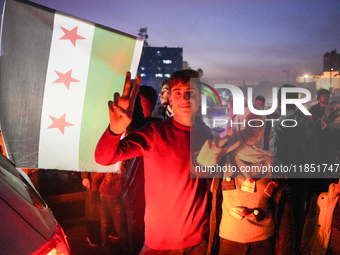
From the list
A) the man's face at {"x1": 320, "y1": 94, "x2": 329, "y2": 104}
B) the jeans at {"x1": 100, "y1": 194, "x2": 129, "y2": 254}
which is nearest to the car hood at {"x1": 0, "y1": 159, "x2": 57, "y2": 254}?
the jeans at {"x1": 100, "y1": 194, "x2": 129, "y2": 254}

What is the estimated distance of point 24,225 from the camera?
1.23 meters

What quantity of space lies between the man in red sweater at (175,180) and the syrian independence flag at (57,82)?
430mm

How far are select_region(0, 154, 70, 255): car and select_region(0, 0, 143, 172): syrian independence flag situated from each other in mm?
687

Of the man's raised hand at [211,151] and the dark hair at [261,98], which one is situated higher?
the dark hair at [261,98]

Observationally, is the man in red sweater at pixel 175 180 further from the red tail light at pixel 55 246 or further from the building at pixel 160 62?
the building at pixel 160 62

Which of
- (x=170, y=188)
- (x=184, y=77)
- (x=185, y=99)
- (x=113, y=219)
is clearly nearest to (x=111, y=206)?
(x=113, y=219)

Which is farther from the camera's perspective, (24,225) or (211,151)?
(211,151)

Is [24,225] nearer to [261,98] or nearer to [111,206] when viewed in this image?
[111,206]

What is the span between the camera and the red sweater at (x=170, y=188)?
6.75 feet

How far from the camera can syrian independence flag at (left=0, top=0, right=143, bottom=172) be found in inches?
81.4

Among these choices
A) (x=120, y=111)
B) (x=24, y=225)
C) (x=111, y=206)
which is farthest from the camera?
(x=111, y=206)

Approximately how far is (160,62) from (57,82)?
8696 cm

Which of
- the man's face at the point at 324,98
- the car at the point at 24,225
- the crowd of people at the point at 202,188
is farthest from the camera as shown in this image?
the man's face at the point at 324,98

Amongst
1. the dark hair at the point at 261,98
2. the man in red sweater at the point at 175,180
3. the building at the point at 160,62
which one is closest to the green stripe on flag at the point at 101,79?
the man in red sweater at the point at 175,180
